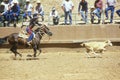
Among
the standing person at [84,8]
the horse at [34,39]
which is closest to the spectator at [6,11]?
the horse at [34,39]

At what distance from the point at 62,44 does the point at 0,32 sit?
3.51 meters

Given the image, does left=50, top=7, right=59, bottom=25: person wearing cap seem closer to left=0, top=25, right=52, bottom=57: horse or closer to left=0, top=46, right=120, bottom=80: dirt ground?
left=0, top=46, right=120, bottom=80: dirt ground

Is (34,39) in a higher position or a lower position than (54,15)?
lower

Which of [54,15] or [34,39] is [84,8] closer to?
[54,15]

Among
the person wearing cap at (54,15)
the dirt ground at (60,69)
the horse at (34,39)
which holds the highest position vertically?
the person wearing cap at (54,15)

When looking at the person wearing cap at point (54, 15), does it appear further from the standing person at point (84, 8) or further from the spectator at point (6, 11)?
the spectator at point (6, 11)

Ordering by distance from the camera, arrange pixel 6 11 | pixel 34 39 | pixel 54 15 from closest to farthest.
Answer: pixel 34 39, pixel 6 11, pixel 54 15

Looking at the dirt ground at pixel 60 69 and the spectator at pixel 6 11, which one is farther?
the spectator at pixel 6 11

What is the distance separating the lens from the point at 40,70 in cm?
1814

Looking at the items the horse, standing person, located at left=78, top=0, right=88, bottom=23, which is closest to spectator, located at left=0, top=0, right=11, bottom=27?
the horse

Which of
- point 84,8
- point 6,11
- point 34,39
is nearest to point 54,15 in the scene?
point 84,8

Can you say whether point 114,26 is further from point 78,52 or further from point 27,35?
point 27,35

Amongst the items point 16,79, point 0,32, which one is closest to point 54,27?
point 0,32

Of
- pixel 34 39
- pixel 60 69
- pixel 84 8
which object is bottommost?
pixel 60 69
